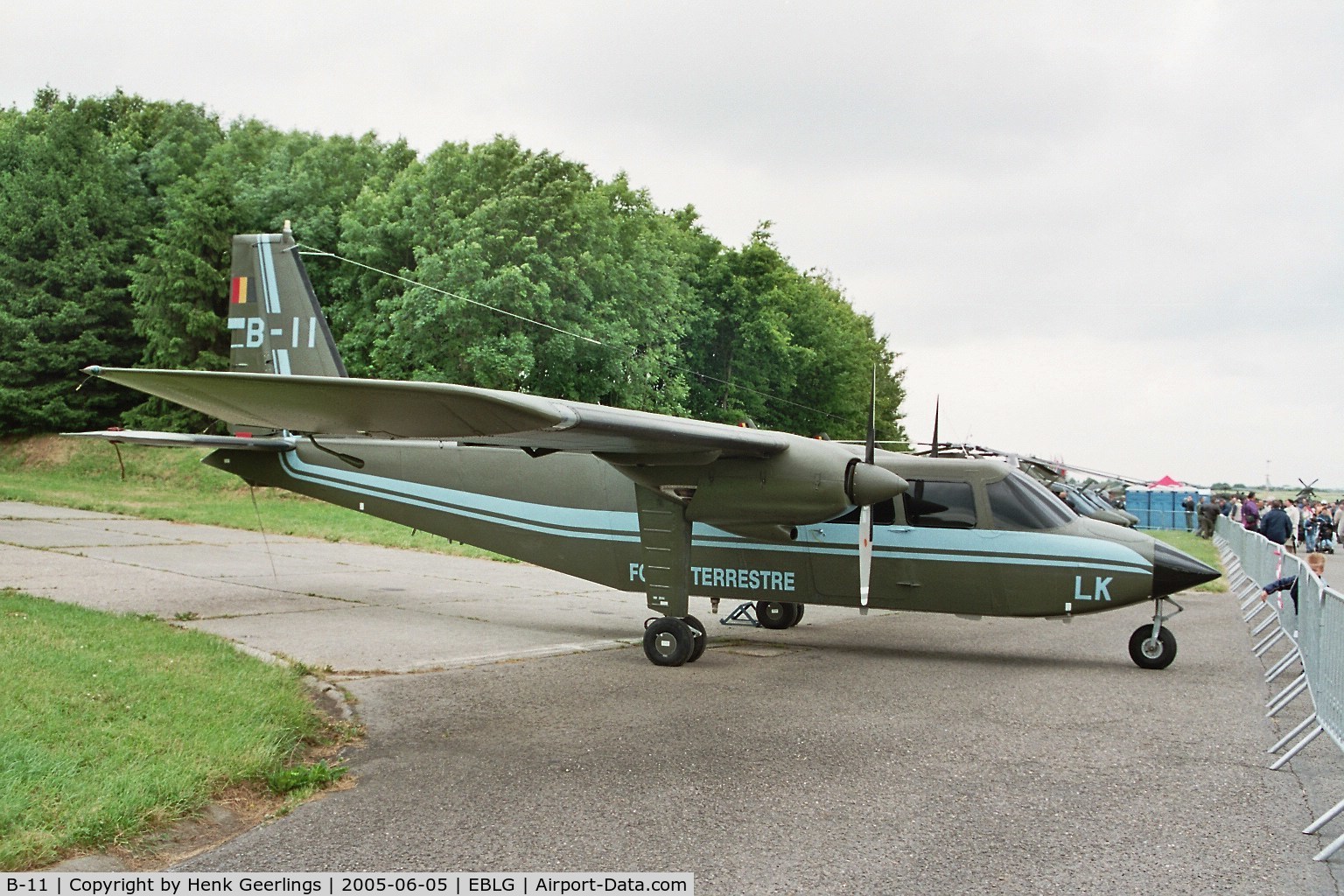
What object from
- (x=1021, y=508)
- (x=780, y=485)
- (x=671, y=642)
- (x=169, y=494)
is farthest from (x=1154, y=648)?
(x=169, y=494)

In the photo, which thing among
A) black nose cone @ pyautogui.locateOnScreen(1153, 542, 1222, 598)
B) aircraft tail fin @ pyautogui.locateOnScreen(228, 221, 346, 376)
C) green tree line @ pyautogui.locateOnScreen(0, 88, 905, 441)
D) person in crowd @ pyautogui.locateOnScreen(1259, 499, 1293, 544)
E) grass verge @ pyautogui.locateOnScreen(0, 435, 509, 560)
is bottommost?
grass verge @ pyautogui.locateOnScreen(0, 435, 509, 560)

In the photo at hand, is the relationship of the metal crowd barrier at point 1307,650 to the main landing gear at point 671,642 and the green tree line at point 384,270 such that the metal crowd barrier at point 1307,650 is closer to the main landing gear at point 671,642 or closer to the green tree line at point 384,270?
the main landing gear at point 671,642

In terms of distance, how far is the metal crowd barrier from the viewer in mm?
6430

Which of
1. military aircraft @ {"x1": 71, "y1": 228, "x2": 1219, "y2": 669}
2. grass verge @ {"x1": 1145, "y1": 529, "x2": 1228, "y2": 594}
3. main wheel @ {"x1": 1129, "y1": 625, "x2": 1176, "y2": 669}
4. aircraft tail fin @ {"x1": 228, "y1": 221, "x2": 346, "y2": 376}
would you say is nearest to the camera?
military aircraft @ {"x1": 71, "y1": 228, "x2": 1219, "y2": 669}

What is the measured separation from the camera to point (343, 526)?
75.8ft

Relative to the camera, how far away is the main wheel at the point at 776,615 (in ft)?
42.9

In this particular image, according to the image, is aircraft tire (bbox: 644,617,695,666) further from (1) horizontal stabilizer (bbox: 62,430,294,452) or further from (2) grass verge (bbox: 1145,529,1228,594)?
(2) grass verge (bbox: 1145,529,1228,594)

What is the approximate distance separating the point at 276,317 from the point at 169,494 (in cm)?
2035

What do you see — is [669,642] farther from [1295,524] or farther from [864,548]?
[1295,524]

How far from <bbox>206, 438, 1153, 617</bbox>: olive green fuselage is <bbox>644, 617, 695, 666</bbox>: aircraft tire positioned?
A: 1.11 m

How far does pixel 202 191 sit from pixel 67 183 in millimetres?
6070

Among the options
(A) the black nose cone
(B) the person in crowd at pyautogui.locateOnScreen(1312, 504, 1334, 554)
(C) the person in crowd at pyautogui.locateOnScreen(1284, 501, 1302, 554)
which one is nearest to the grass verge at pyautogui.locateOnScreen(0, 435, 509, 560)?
(A) the black nose cone

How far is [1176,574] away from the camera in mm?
10281
